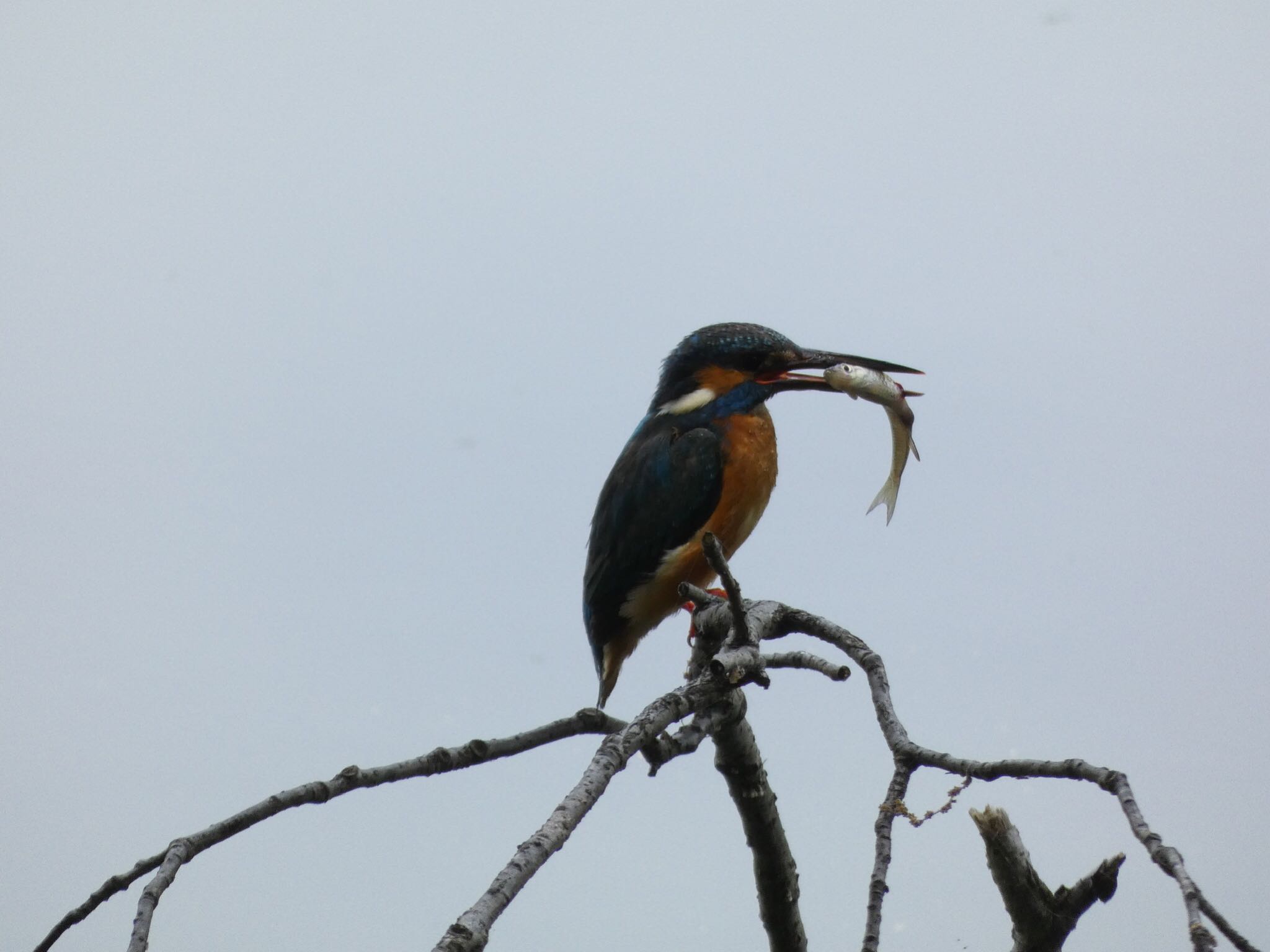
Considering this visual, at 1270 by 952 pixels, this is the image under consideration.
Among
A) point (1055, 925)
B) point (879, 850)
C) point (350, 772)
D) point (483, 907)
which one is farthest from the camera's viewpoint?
point (1055, 925)

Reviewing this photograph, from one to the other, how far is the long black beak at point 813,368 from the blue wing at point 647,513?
1.29 ft

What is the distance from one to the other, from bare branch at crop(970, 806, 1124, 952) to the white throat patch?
202 centimetres

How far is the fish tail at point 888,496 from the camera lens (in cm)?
408

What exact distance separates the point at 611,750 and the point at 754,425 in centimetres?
263

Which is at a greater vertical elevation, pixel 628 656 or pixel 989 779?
pixel 628 656

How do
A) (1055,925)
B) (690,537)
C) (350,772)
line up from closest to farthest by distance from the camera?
1. (350,772)
2. (1055,925)
3. (690,537)

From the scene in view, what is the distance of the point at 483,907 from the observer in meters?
1.54

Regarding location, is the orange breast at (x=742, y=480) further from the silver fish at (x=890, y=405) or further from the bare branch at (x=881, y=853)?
the bare branch at (x=881, y=853)

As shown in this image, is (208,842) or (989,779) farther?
(208,842)

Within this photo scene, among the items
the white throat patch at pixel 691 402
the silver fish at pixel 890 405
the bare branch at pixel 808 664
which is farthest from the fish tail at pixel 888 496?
the bare branch at pixel 808 664

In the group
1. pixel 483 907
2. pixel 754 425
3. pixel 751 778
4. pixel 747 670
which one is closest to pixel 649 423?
pixel 754 425

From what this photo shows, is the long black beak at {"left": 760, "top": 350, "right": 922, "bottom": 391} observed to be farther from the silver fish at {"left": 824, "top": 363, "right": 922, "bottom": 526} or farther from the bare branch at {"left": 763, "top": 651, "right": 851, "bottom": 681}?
the bare branch at {"left": 763, "top": 651, "right": 851, "bottom": 681}

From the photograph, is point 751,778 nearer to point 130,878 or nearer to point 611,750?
point 611,750

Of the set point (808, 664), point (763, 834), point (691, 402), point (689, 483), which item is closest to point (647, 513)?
point (689, 483)
